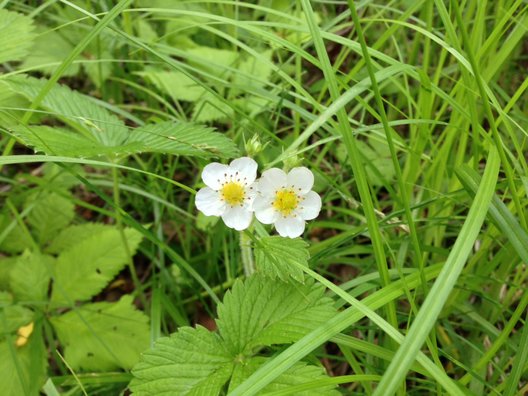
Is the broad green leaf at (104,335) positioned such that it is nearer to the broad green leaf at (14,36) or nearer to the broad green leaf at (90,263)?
the broad green leaf at (90,263)

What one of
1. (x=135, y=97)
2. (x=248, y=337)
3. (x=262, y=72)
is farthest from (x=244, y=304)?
(x=135, y=97)

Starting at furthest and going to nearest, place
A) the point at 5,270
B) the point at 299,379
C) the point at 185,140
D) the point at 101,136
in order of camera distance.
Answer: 1. the point at 5,270
2. the point at 101,136
3. the point at 185,140
4. the point at 299,379

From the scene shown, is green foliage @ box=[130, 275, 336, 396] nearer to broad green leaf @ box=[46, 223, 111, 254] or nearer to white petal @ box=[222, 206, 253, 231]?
white petal @ box=[222, 206, 253, 231]

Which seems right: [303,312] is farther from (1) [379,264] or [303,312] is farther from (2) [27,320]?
(2) [27,320]

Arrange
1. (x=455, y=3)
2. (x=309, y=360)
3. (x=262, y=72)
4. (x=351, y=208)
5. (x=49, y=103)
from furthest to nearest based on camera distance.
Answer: (x=262, y=72) < (x=351, y=208) < (x=49, y=103) < (x=309, y=360) < (x=455, y=3)

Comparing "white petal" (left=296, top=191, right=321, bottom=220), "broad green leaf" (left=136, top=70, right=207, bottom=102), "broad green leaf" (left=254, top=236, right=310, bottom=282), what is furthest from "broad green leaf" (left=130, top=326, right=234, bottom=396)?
"broad green leaf" (left=136, top=70, right=207, bottom=102)

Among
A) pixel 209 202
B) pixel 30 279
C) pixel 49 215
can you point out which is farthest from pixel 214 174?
pixel 49 215

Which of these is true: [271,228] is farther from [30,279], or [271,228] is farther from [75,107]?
[30,279]
